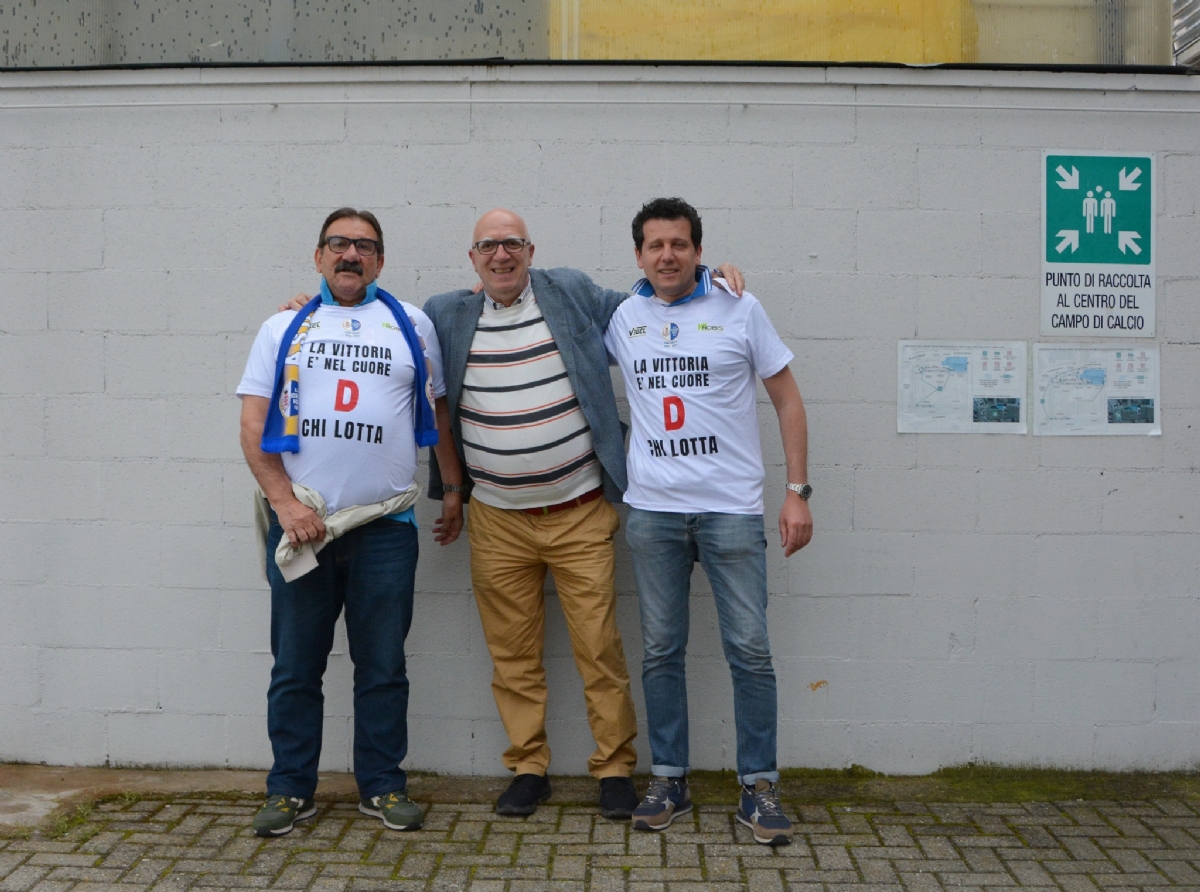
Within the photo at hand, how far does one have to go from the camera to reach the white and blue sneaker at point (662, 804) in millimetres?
3469

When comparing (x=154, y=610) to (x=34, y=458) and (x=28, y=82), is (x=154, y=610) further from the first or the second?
(x=28, y=82)

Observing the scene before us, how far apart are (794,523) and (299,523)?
1.61m

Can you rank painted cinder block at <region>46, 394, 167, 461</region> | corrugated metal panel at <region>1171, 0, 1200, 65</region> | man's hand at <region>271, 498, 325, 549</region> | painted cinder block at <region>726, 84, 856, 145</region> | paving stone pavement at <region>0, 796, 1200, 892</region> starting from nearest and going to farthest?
paving stone pavement at <region>0, 796, 1200, 892</region> → man's hand at <region>271, 498, 325, 549</region> → painted cinder block at <region>726, 84, 856, 145</region> → painted cinder block at <region>46, 394, 167, 461</region> → corrugated metal panel at <region>1171, 0, 1200, 65</region>

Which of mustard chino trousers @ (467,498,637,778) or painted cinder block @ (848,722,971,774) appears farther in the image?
→ painted cinder block @ (848,722,971,774)

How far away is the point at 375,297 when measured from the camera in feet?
11.7

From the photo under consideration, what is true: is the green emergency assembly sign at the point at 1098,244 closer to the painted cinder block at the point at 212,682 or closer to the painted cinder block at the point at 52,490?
the painted cinder block at the point at 212,682

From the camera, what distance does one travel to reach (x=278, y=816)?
3414mm

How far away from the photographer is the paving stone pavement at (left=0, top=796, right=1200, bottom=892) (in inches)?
122

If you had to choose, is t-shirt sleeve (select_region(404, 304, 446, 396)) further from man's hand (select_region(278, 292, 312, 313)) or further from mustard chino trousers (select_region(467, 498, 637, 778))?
mustard chino trousers (select_region(467, 498, 637, 778))

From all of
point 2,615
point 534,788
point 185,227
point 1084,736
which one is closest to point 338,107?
point 185,227

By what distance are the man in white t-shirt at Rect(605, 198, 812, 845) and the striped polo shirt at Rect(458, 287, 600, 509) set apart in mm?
228

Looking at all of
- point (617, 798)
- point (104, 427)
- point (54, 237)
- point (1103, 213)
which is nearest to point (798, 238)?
point (1103, 213)

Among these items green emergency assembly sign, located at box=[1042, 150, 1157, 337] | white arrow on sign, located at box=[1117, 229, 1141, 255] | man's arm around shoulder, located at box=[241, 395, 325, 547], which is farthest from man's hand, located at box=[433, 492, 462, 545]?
white arrow on sign, located at box=[1117, 229, 1141, 255]

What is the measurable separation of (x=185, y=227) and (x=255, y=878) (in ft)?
7.89
